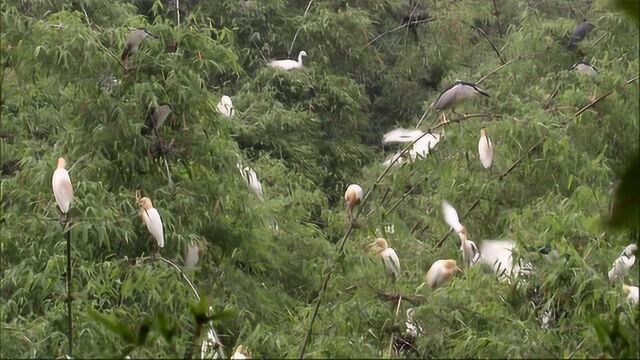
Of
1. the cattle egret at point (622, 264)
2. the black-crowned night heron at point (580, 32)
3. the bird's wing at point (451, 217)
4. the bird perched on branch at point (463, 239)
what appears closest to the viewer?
the cattle egret at point (622, 264)

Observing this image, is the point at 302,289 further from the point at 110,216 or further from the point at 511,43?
the point at 511,43

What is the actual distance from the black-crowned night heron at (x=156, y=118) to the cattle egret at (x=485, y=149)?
3.41 ft

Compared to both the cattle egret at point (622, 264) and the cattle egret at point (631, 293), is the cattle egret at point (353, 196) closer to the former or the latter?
the cattle egret at point (622, 264)

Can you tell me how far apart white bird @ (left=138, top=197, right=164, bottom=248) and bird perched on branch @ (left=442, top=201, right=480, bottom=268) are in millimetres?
1078

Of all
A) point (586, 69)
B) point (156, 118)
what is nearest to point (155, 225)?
point (156, 118)

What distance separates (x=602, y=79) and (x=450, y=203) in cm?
71

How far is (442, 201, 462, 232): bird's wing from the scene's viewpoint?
12.7 ft

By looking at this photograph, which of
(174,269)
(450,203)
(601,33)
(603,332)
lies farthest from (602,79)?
A: (603,332)

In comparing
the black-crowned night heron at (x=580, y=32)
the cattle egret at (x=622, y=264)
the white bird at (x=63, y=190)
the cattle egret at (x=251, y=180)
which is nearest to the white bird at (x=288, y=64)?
the black-crowned night heron at (x=580, y=32)

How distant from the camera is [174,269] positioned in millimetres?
2854

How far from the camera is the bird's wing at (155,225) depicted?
Result: 9.56 feet

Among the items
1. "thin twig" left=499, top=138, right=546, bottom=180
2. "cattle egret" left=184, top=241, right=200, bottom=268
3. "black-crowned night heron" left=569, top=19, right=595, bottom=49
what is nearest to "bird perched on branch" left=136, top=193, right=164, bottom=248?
"cattle egret" left=184, top=241, right=200, bottom=268

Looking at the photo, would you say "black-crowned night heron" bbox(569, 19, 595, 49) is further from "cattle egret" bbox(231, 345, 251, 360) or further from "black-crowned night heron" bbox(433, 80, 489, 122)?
"cattle egret" bbox(231, 345, 251, 360)

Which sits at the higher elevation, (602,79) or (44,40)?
(44,40)
